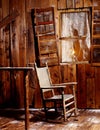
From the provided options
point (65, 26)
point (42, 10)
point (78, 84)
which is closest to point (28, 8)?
point (42, 10)

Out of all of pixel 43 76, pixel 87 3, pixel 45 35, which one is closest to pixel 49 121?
pixel 43 76

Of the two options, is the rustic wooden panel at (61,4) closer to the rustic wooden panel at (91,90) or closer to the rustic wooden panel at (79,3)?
the rustic wooden panel at (79,3)

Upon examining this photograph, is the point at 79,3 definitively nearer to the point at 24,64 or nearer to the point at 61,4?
the point at 61,4

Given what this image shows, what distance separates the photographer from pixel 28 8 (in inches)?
223

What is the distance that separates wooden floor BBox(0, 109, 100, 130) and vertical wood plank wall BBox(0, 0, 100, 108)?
33 cm

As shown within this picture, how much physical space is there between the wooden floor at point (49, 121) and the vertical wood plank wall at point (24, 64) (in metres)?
0.33

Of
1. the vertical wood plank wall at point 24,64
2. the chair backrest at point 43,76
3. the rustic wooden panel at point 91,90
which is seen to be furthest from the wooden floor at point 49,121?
the chair backrest at point 43,76

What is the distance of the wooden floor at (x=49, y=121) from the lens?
4.34 meters

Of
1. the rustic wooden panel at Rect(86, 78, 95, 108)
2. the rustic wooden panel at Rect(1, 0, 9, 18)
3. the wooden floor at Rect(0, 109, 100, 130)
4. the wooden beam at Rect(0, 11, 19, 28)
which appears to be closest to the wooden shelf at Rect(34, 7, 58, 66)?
the wooden beam at Rect(0, 11, 19, 28)

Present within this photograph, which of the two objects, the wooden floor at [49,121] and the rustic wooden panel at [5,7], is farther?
the rustic wooden panel at [5,7]

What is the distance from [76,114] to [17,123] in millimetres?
1104

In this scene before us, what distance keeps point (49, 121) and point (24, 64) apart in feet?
4.87

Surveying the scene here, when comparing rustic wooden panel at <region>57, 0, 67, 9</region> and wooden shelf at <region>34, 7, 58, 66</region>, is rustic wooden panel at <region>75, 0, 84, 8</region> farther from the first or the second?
wooden shelf at <region>34, 7, 58, 66</region>

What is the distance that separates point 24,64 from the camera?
5.72 metres
